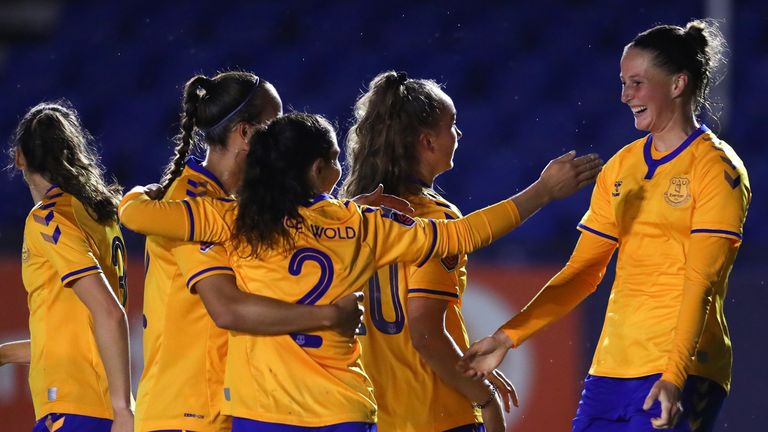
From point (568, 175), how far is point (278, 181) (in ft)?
2.82

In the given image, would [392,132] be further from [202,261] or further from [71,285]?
[71,285]

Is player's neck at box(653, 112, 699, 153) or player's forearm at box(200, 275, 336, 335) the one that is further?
player's neck at box(653, 112, 699, 153)

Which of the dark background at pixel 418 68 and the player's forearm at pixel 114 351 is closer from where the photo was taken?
the player's forearm at pixel 114 351

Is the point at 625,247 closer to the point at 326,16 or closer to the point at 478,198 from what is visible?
the point at 478,198

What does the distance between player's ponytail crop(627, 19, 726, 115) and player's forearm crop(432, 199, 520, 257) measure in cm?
66

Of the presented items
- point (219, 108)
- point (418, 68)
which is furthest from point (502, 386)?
point (418, 68)

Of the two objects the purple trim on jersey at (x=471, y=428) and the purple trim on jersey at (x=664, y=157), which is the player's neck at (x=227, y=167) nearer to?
the purple trim on jersey at (x=471, y=428)

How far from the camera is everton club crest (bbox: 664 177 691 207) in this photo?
3.25 m

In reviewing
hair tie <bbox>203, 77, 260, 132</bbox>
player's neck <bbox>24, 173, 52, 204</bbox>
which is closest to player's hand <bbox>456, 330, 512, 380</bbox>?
hair tie <bbox>203, 77, 260, 132</bbox>

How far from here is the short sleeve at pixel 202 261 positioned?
10.3 ft

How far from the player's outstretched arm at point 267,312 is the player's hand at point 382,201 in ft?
1.45

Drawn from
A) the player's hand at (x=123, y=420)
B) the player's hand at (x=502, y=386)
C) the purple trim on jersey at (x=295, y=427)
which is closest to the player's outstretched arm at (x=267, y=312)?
the purple trim on jersey at (x=295, y=427)

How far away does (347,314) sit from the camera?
121 inches

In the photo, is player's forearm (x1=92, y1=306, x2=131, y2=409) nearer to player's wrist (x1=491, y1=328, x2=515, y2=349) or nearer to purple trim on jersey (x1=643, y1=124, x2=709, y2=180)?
player's wrist (x1=491, y1=328, x2=515, y2=349)
